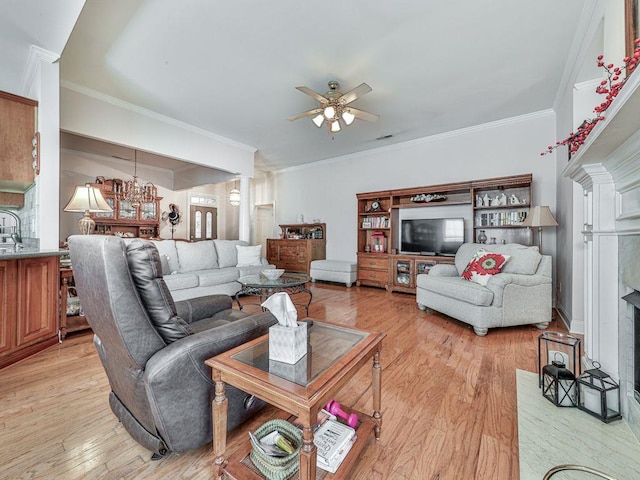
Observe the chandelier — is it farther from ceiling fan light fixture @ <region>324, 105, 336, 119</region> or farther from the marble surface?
the marble surface

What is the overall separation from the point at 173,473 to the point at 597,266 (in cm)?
251

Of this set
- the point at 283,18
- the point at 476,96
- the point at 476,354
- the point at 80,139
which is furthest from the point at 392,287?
the point at 80,139

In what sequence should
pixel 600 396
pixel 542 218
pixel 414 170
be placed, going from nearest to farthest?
pixel 600 396
pixel 542 218
pixel 414 170

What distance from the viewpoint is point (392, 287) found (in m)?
4.77

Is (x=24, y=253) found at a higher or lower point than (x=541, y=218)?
lower

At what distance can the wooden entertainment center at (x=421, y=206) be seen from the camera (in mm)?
3988

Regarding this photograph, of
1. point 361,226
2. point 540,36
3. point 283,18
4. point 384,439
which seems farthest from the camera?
point 361,226

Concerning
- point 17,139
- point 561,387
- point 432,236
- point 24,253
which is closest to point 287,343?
point 561,387

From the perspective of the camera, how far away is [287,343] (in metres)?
1.03

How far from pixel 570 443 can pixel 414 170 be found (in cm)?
440

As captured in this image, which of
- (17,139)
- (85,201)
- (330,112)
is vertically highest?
(330,112)

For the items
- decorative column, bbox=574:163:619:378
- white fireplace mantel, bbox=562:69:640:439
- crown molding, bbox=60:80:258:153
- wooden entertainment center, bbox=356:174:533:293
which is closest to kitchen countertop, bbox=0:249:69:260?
crown molding, bbox=60:80:258:153

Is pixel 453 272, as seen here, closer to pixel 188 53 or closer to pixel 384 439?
pixel 384 439

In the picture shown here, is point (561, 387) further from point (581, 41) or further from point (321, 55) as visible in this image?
point (321, 55)
